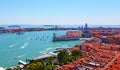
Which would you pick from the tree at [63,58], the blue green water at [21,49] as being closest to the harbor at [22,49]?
the blue green water at [21,49]

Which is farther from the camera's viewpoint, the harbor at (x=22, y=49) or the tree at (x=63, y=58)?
the harbor at (x=22, y=49)

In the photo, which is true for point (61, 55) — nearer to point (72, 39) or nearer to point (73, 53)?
point (73, 53)

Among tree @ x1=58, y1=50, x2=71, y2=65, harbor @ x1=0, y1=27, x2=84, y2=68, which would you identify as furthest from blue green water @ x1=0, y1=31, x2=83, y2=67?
tree @ x1=58, y1=50, x2=71, y2=65

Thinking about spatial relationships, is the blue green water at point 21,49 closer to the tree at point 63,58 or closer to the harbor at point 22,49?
the harbor at point 22,49

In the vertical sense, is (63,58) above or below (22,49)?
above

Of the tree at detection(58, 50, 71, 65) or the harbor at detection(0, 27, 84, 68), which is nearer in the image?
the tree at detection(58, 50, 71, 65)

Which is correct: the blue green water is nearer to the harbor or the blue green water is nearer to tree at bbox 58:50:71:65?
the harbor

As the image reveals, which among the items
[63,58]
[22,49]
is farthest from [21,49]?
[63,58]

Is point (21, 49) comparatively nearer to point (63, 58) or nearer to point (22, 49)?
point (22, 49)

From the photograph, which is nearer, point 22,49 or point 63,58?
Answer: point 63,58

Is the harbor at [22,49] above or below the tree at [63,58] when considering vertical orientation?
below

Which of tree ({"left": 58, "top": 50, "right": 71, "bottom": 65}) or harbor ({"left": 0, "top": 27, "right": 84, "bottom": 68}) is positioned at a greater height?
tree ({"left": 58, "top": 50, "right": 71, "bottom": 65})

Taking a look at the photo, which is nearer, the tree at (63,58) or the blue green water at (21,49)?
the tree at (63,58)
